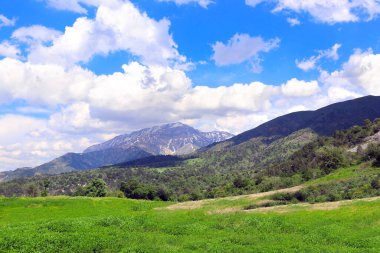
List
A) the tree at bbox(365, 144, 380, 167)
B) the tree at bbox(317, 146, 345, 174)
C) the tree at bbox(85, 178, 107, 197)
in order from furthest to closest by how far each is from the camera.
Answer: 1. the tree at bbox(317, 146, 345, 174)
2. the tree at bbox(85, 178, 107, 197)
3. the tree at bbox(365, 144, 380, 167)

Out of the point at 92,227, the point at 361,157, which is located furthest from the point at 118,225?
the point at 361,157

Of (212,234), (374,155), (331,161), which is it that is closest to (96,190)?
(331,161)

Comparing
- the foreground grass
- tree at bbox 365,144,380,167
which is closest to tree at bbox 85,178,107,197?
tree at bbox 365,144,380,167

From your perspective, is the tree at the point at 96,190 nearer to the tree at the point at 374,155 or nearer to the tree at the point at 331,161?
the tree at the point at 331,161

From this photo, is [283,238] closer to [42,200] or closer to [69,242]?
[69,242]

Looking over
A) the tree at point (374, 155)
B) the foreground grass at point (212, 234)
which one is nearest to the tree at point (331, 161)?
the tree at point (374, 155)

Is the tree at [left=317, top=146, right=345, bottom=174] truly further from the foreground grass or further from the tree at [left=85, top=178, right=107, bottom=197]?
the foreground grass

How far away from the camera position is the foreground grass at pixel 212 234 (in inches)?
1330

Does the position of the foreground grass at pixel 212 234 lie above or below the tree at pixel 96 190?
below

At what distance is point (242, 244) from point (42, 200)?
61626mm

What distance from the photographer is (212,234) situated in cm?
4047

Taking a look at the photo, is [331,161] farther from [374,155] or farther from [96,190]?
[96,190]

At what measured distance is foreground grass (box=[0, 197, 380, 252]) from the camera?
33.8 meters

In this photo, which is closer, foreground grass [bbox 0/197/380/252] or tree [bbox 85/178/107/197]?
foreground grass [bbox 0/197/380/252]
